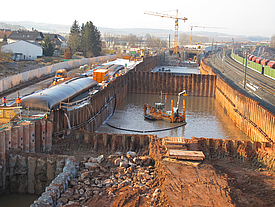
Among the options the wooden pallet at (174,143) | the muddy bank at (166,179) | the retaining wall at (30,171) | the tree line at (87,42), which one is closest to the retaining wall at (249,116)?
the muddy bank at (166,179)

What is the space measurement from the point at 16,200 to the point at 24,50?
63.0 metres

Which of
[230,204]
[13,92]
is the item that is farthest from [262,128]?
[13,92]

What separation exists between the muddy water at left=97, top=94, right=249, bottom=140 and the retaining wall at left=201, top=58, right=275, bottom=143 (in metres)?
0.90

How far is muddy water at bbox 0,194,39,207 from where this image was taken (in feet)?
55.8

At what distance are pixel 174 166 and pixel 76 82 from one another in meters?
20.4

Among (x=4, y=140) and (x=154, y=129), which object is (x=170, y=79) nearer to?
(x=154, y=129)

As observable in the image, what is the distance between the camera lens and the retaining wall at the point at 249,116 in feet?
86.8

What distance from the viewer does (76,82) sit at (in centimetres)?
3544

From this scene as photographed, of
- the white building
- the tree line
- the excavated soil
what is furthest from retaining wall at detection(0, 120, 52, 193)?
the tree line

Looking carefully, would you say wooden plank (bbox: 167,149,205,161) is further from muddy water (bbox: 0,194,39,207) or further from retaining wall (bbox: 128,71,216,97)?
retaining wall (bbox: 128,71,216,97)

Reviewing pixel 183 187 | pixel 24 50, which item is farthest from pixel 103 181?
pixel 24 50

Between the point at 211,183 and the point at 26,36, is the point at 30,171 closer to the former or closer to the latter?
the point at 211,183

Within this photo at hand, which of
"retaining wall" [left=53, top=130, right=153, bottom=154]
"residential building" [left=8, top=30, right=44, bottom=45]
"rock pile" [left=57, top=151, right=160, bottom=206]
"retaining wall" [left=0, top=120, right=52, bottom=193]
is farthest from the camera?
"residential building" [left=8, top=30, right=44, bottom=45]

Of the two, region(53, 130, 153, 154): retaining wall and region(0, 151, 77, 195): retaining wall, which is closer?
region(0, 151, 77, 195): retaining wall
